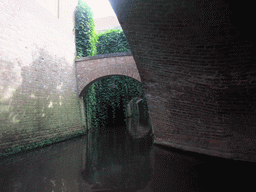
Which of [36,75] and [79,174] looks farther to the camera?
[36,75]

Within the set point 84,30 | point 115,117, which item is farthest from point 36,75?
point 115,117

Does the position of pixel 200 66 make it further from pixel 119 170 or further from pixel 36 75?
pixel 36 75

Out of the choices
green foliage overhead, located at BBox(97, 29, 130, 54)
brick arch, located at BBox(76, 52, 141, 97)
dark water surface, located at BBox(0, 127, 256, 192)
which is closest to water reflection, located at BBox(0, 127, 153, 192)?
dark water surface, located at BBox(0, 127, 256, 192)

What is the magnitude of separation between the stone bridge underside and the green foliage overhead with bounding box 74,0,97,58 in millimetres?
5809

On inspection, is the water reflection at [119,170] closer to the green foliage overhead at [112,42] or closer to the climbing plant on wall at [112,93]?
the climbing plant on wall at [112,93]

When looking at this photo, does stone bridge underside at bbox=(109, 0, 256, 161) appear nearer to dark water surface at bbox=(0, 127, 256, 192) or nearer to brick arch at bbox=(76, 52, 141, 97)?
dark water surface at bbox=(0, 127, 256, 192)

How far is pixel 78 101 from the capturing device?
841 centimetres

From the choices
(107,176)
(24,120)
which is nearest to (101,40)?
(24,120)

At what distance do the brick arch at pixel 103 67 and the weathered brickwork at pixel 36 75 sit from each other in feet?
1.15

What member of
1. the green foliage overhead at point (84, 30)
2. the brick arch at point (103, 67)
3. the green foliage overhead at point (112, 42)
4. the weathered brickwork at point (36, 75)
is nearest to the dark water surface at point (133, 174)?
the weathered brickwork at point (36, 75)

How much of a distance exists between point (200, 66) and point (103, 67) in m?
5.63

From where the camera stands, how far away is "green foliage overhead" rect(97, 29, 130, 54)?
10.4 metres

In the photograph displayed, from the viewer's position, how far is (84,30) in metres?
8.96

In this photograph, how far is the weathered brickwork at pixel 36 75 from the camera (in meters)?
4.82
